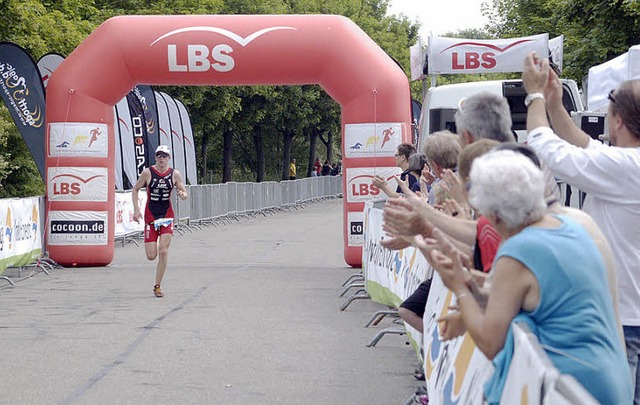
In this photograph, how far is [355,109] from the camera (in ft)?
57.6

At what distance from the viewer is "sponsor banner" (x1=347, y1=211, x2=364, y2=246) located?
1755cm

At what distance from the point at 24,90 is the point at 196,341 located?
11.3 meters

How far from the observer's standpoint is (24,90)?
66.3 feet

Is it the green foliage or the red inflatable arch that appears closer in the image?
the red inflatable arch

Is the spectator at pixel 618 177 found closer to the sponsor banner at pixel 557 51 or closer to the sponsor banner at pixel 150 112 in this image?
the sponsor banner at pixel 557 51

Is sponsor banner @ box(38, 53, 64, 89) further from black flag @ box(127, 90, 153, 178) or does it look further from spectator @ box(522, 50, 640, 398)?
spectator @ box(522, 50, 640, 398)

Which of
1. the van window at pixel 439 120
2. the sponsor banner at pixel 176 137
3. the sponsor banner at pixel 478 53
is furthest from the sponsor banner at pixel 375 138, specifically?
the sponsor banner at pixel 176 137

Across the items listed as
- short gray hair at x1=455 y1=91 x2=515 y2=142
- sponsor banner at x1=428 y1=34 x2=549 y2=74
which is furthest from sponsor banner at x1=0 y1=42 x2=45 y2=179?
short gray hair at x1=455 y1=91 x2=515 y2=142

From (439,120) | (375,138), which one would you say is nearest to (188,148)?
(375,138)

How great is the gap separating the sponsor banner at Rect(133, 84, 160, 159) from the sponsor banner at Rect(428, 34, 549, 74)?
34.8 ft

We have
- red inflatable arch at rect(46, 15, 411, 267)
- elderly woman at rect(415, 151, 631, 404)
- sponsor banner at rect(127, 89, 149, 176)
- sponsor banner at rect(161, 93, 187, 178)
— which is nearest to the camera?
elderly woman at rect(415, 151, 631, 404)

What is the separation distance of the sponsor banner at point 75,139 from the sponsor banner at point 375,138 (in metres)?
3.96

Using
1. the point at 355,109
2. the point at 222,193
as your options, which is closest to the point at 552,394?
the point at 355,109

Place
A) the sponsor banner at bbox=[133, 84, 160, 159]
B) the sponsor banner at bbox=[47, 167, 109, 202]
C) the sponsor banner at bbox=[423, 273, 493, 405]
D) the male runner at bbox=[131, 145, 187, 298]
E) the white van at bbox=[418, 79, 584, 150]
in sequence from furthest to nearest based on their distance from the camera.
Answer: the sponsor banner at bbox=[133, 84, 160, 159] < the sponsor banner at bbox=[47, 167, 109, 202] < the white van at bbox=[418, 79, 584, 150] < the male runner at bbox=[131, 145, 187, 298] < the sponsor banner at bbox=[423, 273, 493, 405]
